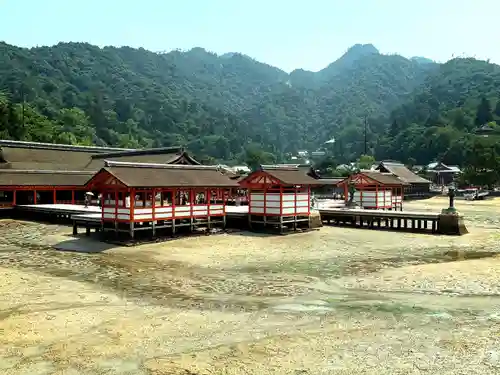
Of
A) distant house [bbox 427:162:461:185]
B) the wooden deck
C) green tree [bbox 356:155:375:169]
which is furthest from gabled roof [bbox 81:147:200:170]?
distant house [bbox 427:162:461:185]

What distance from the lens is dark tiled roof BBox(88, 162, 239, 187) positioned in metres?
24.3

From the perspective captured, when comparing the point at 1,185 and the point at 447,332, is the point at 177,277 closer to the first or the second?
the point at 447,332

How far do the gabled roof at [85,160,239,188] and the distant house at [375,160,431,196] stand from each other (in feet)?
128

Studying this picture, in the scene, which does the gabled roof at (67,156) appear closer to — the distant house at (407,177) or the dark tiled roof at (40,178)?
the dark tiled roof at (40,178)

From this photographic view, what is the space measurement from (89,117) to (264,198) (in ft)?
346

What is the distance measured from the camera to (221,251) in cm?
2266

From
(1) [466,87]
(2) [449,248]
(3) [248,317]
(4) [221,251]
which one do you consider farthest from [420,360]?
(1) [466,87]

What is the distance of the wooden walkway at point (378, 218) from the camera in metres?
30.9

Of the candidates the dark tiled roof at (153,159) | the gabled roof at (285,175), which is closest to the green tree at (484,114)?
the dark tiled roof at (153,159)

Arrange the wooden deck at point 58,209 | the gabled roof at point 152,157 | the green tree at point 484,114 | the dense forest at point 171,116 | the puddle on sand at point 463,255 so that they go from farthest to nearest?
the green tree at point 484,114 → the dense forest at point 171,116 → the gabled roof at point 152,157 → the wooden deck at point 58,209 → the puddle on sand at point 463,255

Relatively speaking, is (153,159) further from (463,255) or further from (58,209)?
(463,255)

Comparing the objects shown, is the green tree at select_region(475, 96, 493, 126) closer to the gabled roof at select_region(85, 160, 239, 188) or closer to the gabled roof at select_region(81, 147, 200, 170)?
the gabled roof at select_region(81, 147, 200, 170)

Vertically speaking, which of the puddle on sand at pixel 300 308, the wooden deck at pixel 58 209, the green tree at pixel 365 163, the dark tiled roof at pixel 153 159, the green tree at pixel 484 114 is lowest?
the puddle on sand at pixel 300 308

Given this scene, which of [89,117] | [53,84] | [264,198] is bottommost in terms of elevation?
[264,198]
